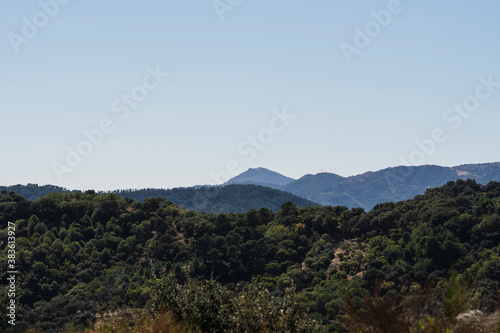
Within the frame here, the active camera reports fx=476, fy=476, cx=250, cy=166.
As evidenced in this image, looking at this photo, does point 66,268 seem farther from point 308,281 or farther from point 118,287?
point 308,281

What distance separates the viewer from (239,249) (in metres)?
92.5

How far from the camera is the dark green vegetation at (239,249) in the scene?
72.9 meters

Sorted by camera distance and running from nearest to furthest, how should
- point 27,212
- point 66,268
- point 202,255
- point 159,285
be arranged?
point 159,285 → point 66,268 → point 202,255 → point 27,212

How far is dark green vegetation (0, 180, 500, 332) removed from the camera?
239 feet

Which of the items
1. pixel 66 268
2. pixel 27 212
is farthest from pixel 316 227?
pixel 27 212

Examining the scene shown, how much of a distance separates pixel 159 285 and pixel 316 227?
227 feet

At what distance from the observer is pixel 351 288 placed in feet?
230

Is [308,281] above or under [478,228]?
under

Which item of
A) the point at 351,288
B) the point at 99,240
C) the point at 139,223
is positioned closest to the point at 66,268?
the point at 99,240

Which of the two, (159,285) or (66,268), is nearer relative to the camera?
(159,285)

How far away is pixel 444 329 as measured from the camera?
37.6 feet

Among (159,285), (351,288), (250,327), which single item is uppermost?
(159,285)

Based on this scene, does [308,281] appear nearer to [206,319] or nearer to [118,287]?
[118,287]

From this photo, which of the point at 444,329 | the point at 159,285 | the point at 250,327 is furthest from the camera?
the point at 159,285
